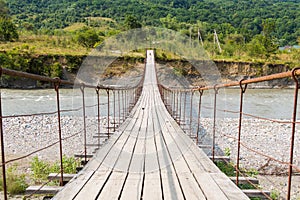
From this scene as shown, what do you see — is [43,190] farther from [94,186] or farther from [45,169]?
[45,169]

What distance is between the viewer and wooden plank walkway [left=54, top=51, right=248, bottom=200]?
1.57 metres

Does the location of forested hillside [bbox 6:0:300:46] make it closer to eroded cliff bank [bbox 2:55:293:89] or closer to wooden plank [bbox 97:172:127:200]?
eroded cliff bank [bbox 2:55:293:89]

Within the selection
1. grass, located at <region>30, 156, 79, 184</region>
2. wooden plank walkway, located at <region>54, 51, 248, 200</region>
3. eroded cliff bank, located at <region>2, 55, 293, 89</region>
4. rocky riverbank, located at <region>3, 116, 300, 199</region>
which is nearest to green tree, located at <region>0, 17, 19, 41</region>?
eroded cliff bank, located at <region>2, 55, 293, 89</region>

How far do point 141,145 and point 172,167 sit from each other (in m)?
0.77

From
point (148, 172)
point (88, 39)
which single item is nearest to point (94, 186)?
point (148, 172)

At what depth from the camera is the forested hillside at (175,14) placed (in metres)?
45.3

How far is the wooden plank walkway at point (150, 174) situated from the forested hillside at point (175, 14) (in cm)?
3796

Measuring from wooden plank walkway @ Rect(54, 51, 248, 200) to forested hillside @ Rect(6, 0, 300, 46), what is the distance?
125ft

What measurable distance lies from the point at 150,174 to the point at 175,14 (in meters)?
52.1

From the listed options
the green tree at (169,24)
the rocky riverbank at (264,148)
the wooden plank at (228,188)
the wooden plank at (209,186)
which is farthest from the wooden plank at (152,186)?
the green tree at (169,24)

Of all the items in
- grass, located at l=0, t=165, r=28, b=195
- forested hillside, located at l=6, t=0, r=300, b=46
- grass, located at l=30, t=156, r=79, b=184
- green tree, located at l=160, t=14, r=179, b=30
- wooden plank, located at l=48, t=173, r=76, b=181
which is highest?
forested hillside, located at l=6, t=0, r=300, b=46

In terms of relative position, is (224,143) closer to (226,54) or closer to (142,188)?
(142,188)

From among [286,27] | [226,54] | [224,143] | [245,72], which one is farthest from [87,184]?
[286,27]

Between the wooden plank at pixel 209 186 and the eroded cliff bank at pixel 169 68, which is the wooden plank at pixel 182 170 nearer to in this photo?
the wooden plank at pixel 209 186
